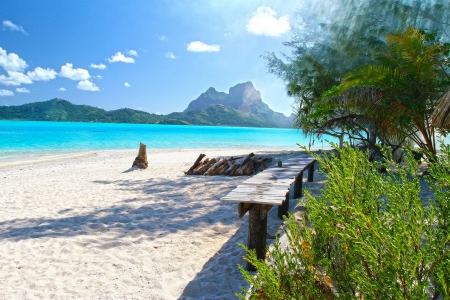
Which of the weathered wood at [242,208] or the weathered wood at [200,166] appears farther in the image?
the weathered wood at [200,166]

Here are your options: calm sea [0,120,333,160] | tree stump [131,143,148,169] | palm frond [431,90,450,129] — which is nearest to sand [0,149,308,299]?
palm frond [431,90,450,129]

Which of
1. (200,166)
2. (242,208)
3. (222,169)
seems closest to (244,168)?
(222,169)

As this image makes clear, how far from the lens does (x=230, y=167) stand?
358 inches

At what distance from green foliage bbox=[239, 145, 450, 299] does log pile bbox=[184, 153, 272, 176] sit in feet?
23.6

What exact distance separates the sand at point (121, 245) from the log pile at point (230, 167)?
2.34 metres

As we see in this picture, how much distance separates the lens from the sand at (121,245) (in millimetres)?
2773

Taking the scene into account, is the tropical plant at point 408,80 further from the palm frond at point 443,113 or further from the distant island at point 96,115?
the distant island at point 96,115

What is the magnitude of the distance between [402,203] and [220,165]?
813 centimetres

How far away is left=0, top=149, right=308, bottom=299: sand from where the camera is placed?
9.10 feet

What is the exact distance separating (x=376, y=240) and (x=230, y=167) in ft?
26.3

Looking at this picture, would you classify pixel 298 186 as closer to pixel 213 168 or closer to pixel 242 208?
pixel 242 208

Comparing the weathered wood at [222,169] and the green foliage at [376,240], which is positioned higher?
the green foliage at [376,240]

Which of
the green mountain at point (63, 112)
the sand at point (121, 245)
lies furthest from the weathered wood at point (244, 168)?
the green mountain at point (63, 112)

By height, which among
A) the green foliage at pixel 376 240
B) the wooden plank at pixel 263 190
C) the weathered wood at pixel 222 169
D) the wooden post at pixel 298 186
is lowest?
the weathered wood at pixel 222 169
